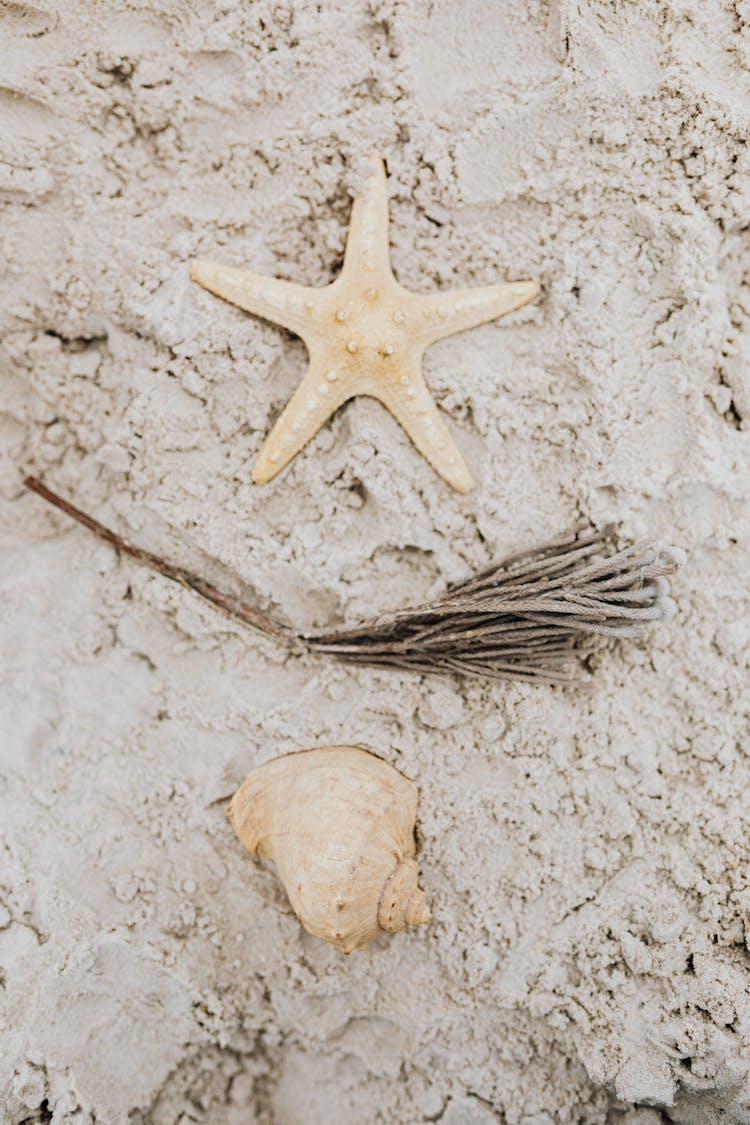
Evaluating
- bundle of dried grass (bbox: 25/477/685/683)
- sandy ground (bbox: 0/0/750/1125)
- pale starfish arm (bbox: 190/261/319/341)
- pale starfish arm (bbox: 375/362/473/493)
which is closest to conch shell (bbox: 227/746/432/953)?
sandy ground (bbox: 0/0/750/1125)

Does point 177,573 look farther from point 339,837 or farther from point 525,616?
point 525,616

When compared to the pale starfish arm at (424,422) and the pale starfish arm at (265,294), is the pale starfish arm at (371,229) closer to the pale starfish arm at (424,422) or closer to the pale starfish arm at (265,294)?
the pale starfish arm at (265,294)

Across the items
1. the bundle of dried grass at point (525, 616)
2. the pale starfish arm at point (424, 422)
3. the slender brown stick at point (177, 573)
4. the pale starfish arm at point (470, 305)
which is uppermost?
the pale starfish arm at point (470, 305)

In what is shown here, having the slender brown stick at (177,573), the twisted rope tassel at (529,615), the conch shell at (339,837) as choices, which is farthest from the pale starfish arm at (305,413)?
the conch shell at (339,837)

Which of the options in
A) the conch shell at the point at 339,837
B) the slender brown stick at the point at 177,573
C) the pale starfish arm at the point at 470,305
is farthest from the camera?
the slender brown stick at the point at 177,573

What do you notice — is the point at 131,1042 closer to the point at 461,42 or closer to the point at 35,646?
the point at 35,646

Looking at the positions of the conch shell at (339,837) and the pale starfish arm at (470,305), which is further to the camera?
the pale starfish arm at (470,305)

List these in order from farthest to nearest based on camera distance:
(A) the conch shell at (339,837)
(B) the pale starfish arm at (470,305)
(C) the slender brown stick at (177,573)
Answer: (C) the slender brown stick at (177,573), (B) the pale starfish arm at (470,305), (A) the conch shell at (339,837)

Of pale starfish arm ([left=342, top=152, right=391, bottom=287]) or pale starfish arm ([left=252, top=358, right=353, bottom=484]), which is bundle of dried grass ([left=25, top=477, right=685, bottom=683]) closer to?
pale starfish arm ([left=252, top=358, right=353, bottom=484])

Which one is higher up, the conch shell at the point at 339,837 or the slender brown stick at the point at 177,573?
the slender brown stick at the point at 177,573
